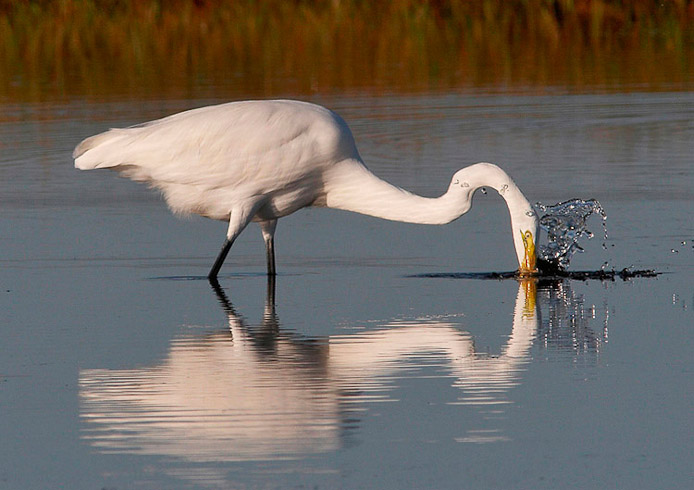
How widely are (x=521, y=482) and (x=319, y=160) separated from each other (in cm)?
636

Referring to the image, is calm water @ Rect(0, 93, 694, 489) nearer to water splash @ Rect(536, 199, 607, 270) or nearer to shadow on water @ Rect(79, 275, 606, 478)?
shadow on water @ Rect(79, 275, 606, 478)

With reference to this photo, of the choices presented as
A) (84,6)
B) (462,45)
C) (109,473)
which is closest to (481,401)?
(109,473)

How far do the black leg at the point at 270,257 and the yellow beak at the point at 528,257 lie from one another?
1.84 m

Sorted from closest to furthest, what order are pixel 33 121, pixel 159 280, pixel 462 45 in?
pixel 159 280, pixel 33 121, pixel 462 45

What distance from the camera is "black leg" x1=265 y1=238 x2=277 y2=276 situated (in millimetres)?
12823

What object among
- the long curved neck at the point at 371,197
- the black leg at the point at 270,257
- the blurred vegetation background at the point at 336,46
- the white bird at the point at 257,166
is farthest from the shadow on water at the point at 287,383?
the blurred vegetation background at the point at 336,46

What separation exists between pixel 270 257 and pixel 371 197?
2.99 ft

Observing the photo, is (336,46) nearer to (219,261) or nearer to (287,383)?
(219,261)

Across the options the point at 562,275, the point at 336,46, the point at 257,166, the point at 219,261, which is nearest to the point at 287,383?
the point at 219,261

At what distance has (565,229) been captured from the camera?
1330 cm

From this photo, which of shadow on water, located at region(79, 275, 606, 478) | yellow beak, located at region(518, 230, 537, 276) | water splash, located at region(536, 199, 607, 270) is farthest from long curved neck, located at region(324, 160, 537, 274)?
shadow on water, located at region(79, 275, 606, 478)

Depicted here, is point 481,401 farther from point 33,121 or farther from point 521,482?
point 33,121

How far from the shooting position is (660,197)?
15.7 metres

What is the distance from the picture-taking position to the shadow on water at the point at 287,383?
7723mm
